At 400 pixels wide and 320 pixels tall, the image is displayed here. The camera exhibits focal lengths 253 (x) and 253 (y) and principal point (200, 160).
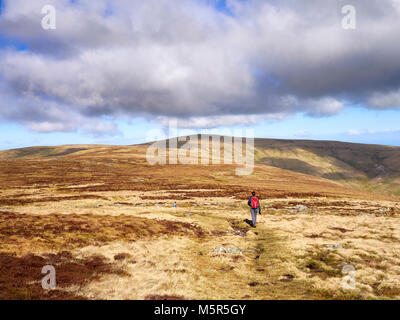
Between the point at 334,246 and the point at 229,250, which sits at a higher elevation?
the point at 334,246

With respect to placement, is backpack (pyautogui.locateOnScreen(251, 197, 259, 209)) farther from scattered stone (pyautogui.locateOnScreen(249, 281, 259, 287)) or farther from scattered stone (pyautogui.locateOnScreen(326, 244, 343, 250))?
scattered stone (pyautogui.locateOnScreen(249, 281, 259, 287))

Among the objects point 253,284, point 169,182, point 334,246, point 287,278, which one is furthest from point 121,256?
point 169,182

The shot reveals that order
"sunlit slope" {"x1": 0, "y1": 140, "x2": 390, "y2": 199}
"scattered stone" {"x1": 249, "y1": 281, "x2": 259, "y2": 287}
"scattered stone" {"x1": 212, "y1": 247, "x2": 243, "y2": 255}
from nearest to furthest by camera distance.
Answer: "scattered stone" {"x1": 249, "y1": 281, "x2": 259, "y2": 287}
"scattered stone" {"x1": 212, "y1": 247, "x2": 243, "y2": 255}
"sunlit slope" {"x1": 0, "y1": 140, "x2": 390, "y2": 199}

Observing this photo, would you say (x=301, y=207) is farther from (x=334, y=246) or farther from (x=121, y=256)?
(x=121, y=256)

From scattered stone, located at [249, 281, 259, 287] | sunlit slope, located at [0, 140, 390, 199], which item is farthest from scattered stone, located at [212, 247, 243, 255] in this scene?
sunlit slope, located at [0, 140, 390, 199]

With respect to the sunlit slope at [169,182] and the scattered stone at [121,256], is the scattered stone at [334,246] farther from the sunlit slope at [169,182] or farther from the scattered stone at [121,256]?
the sunlit slope at [169,182]

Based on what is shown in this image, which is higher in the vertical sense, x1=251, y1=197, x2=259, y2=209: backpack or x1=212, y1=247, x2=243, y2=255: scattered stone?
x1=251, y1=197, x2=259, y2=209: backpack

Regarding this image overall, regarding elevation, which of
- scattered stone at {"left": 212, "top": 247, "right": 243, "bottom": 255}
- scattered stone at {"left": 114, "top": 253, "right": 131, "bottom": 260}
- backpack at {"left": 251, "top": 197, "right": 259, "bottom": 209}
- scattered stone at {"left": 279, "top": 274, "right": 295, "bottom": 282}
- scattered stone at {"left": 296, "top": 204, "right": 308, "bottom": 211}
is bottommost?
scattered stone at {"left": 296, "top": 204, "right": 308, "bottom": 211}

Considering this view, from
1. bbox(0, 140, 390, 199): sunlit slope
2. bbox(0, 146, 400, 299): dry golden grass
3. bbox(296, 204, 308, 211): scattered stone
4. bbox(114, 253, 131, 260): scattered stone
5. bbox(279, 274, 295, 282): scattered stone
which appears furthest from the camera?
bbox(0, 140, 390, 199): sunlit slope

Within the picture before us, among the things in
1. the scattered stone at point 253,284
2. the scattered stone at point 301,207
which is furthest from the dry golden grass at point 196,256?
the scattered stone at point 301,207

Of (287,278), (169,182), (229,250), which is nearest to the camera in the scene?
(287,278)

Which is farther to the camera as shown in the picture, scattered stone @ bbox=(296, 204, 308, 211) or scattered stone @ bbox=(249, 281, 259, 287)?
scattered stone @ bbox=(296, 204, 308, 211)
